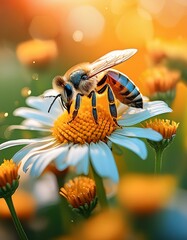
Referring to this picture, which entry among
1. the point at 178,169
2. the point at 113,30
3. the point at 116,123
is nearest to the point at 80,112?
the point at 116,123

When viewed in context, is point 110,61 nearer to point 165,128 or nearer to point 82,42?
point 165,128

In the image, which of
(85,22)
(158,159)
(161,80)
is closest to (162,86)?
(161,80)

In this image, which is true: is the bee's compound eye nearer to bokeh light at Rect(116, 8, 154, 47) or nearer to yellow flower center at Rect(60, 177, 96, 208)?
yellow flower center at Rect(60, 177, 96, 208)

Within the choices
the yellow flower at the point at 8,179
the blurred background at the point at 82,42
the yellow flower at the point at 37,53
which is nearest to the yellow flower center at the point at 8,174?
the yellow flower at the point at 8,179

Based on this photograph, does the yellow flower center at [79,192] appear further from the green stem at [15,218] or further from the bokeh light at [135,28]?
the bokeh light at [135,28]

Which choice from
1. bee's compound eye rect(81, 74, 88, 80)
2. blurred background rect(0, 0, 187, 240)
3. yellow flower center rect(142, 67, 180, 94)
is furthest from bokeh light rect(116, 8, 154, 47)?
bee's compound eye rect(81, 74, 88, 80)

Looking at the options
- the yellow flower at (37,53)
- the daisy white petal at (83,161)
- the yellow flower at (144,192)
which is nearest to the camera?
the daisy white petal at (83,161)

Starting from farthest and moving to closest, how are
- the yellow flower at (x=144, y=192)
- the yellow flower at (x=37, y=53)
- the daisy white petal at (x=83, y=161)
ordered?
the yellow flower at (x=37, y=53), the yellow flower at (x=144, y=192), the daisy white petal at (x=83, y=161)
